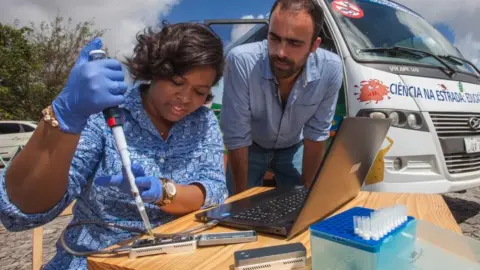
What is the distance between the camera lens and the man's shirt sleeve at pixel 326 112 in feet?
6.85

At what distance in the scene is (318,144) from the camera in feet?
7.29

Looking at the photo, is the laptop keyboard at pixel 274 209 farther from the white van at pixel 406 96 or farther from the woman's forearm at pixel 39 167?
the white van at pixel 406 96

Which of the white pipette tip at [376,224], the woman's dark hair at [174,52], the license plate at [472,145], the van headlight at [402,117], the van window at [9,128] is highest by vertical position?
the woman's dark hair at [174,52]

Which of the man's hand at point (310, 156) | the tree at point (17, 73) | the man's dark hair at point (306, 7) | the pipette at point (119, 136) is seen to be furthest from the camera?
the tree at point (17, 73)

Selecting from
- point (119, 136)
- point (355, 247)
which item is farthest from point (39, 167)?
point (355, 247)

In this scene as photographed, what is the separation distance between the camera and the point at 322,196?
86cm

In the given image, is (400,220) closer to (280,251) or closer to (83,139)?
(280,251)

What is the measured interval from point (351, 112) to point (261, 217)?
1524mm

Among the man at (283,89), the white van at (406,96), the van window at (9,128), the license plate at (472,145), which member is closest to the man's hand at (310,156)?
the man at (283,89)

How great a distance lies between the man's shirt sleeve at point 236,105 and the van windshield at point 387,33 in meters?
0.86

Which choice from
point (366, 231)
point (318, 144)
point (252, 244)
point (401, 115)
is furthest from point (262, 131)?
point (366, 231)

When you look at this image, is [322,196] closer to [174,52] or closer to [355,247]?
[355,247]

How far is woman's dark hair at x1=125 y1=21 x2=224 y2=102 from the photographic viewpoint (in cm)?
119

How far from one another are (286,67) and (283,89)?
6.2 inches
